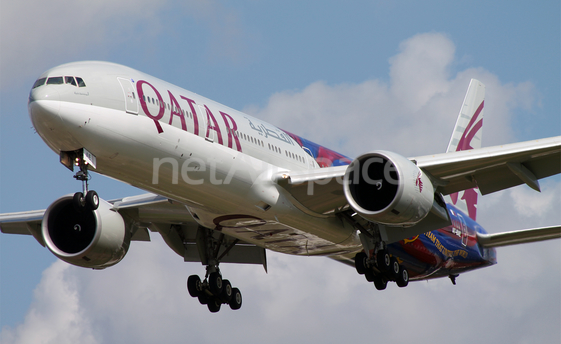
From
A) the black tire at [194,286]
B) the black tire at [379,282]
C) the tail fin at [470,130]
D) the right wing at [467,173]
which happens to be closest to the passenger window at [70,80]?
the right wing at [467,173]

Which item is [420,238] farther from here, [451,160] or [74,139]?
[74,139]

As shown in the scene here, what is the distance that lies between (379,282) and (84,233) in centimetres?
1045

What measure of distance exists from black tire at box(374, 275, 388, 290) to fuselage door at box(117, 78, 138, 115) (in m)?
10.6

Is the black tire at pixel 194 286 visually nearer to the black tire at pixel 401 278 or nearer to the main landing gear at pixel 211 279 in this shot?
the main landing gear at pixel 211 279

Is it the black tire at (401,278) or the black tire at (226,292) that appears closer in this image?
the black tire at (401,278)

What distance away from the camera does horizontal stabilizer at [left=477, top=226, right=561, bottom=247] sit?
25.2 meters

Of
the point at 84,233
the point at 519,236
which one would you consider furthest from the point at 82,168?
the point at 519,236

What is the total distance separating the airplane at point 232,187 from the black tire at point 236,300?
1.6 inches

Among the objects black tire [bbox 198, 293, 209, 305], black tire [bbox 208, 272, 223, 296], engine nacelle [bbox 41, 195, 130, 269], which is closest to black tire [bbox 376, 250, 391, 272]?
black tire [bbox 208, 272, 223, 296]

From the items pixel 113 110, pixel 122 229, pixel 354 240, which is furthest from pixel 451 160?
pixel 122 229

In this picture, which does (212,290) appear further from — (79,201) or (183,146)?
(79,201)

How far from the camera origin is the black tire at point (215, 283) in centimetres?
2708

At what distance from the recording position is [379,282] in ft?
84.0

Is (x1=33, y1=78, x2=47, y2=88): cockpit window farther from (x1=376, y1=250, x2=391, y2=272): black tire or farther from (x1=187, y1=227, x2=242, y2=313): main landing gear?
(x1=376, y1=250, x2=391, y2=272): black tire
